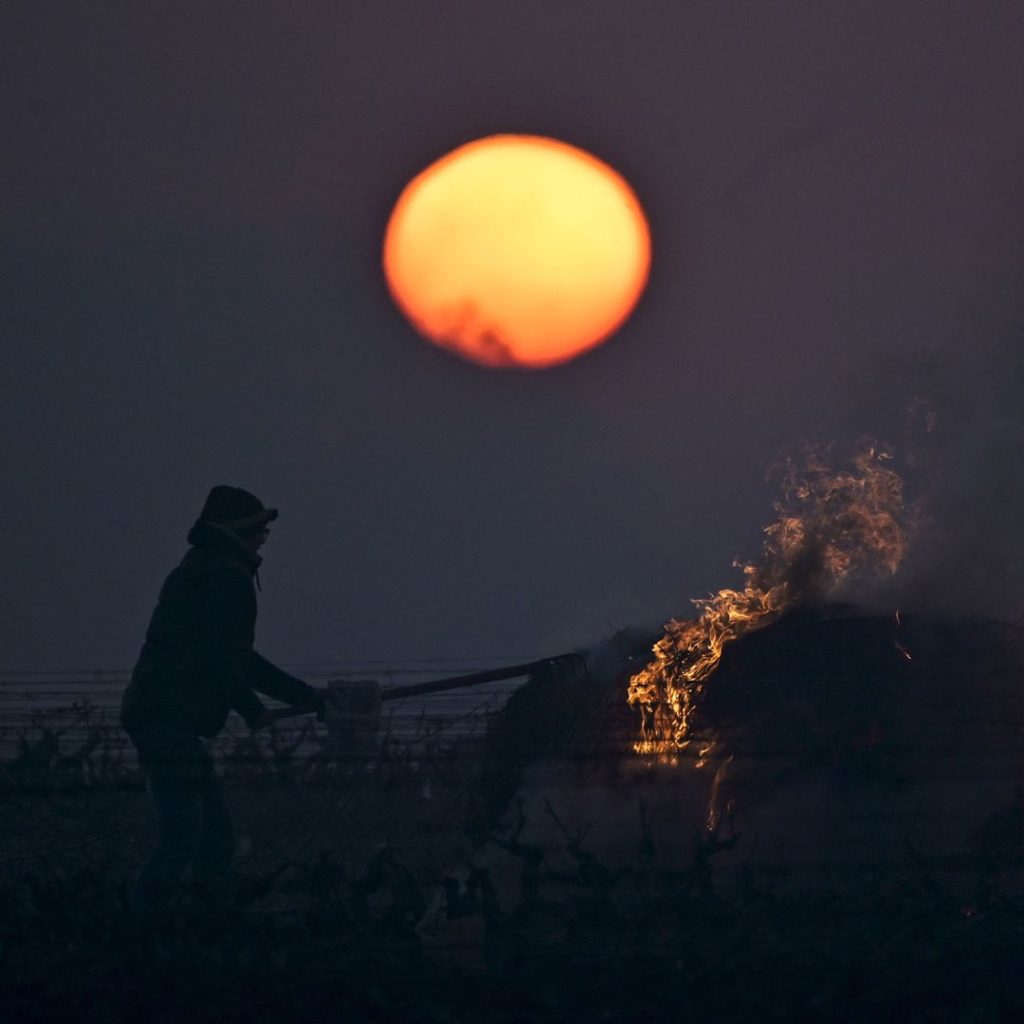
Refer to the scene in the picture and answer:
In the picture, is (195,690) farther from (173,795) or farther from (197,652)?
(173,795)

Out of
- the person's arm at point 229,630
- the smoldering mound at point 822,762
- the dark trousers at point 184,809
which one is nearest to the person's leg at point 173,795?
the dark trousers at point 184,809

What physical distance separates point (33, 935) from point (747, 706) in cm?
448

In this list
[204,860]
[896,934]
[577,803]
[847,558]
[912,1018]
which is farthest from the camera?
[847,558]

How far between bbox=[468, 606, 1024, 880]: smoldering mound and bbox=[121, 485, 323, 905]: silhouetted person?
187cm

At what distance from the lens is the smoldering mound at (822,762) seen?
9227 mm

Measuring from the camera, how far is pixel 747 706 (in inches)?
386

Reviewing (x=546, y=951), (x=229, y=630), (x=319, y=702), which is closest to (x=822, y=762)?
(x=546, y=951)

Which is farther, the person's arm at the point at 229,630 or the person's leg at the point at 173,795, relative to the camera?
the person's arm at the point at 229,630

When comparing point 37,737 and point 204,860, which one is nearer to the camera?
point 204,860

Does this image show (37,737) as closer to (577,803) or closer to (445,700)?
(445,700)

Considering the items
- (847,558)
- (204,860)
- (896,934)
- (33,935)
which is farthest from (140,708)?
(847,558)

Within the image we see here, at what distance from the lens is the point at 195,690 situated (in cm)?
940

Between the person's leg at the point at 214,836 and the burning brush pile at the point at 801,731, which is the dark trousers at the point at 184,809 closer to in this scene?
the person's leg at the point at 214,836

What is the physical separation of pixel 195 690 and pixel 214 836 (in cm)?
87
